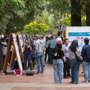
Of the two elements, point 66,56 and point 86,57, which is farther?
point 66,56

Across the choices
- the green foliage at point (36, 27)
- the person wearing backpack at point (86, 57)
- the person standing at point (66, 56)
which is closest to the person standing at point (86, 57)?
the person wearing backpack at point (86, 57)

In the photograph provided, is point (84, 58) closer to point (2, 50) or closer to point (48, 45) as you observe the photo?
point (2, 50)

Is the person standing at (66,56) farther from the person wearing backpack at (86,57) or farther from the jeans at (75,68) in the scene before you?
the jeans at (75,68)

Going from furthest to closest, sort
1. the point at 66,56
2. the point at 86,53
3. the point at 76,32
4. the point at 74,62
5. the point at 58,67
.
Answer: the point at 76,32
the point at 66,56
the point at 86,53
the point at 58,67
the point at 74,62

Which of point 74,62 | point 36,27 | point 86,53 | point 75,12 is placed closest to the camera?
point 74,62

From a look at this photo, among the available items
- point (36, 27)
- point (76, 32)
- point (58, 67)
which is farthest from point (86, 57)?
point (36, 27)

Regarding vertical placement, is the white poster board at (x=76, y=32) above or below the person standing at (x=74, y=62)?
above

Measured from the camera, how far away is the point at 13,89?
9.77m

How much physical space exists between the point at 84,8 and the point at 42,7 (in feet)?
14.3

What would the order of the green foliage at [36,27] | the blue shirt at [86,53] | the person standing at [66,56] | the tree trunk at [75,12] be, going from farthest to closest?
the green foliage at [36,27] < the tree trunk at [75,12] < the person standing at [66,56] < the blue shirt at [86,53]

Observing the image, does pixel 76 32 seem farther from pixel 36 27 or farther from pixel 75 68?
pixel 36 27

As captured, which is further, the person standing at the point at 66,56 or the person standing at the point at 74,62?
the person standing at the point at 66,56

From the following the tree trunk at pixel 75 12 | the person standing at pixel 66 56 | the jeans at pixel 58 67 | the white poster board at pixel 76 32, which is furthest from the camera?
the tree trunk at pixel 75 12

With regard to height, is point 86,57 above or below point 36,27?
below
